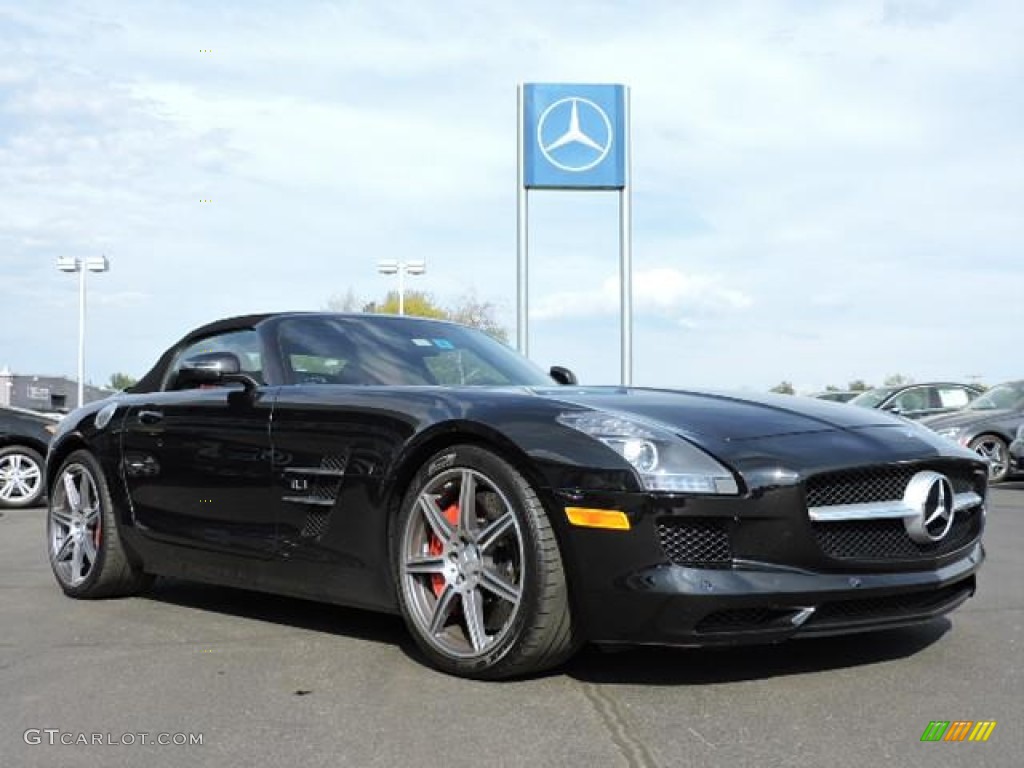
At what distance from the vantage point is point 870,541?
363cm

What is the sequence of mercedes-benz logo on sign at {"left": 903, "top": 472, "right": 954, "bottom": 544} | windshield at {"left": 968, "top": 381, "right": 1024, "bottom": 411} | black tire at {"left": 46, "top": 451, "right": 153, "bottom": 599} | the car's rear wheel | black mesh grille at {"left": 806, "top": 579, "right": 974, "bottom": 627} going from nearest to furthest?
black mesh grille at {"left": 806, "top": 579, "right": 974, "bottom": 627} → mercedes-benz logo on sign at {"left": 903, "top": 472, "right": 954, "bottom": 544} → black tire at {"left": 46, "top": 451, "right": 153, "bottom": 599} → the car's rear wheel → windshield at {"left": 968, "top": 381, "right": 1024, "bottom": 411}

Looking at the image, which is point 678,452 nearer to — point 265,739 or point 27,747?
point 265,739

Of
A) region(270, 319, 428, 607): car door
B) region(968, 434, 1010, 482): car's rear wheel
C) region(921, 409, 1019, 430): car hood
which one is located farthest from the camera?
region(921, 409, 1019, 430): car hood

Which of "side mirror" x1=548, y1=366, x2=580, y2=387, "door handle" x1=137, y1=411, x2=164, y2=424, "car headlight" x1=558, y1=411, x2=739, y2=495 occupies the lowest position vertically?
"car headlight" x1=558, y1=411, x2=739, y2=495

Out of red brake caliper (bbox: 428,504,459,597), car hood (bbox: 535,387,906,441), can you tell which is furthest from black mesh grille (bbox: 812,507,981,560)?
red brake caliper (bbox: 428,504,459,597)

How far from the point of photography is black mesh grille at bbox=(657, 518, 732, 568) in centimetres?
346

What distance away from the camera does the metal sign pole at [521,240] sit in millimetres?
17453

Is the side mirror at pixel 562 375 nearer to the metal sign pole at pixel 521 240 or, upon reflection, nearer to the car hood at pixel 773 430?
the car hood at pixel 773 430

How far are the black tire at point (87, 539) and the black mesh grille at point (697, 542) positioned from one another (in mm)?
3166

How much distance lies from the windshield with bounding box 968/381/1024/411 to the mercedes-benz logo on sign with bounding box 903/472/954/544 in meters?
11.4

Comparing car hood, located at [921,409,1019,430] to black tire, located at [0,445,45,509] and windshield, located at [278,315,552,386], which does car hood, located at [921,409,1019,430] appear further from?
black tire, located at [0,445,45,509]

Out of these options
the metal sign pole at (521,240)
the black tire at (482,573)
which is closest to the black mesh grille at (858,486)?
the black tire at (482,573)

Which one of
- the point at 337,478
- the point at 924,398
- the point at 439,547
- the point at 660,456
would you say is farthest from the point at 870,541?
the point at 924,398

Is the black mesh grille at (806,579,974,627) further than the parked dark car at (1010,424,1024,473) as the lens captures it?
No
